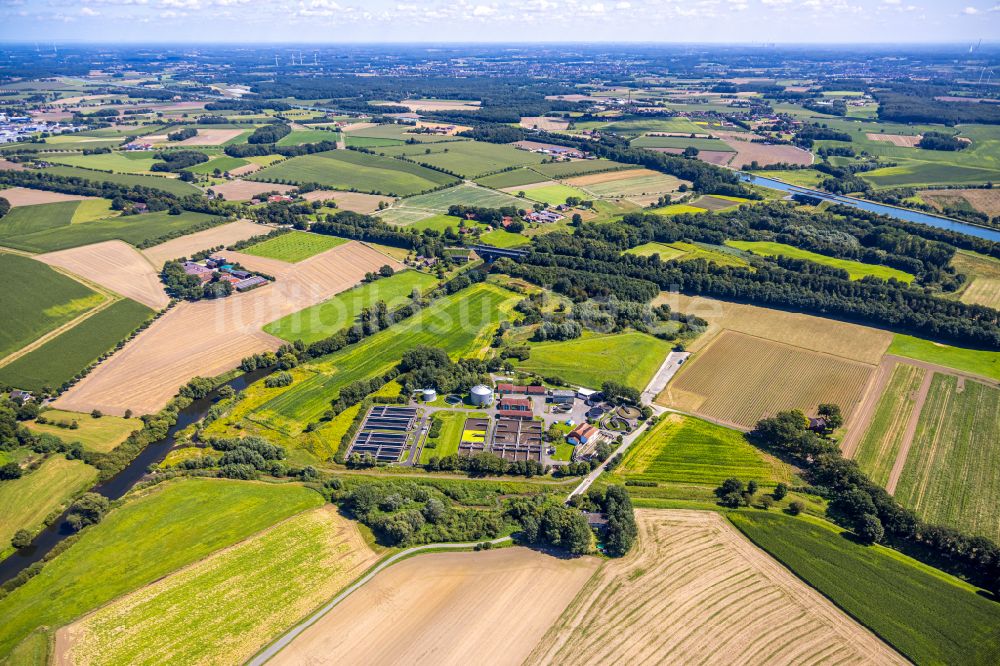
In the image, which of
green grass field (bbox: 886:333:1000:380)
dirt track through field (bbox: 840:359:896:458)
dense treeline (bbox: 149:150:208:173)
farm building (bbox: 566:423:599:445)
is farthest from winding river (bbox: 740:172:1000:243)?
dense treeline (bbox: 149:150:208:173)

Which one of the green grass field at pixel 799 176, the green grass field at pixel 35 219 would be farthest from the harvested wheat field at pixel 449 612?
the green grass field at pixel 799 176

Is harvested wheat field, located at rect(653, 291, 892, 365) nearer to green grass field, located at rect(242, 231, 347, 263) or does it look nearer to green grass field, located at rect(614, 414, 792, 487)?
green grass field, located at rect(614, 414, 792, 487)

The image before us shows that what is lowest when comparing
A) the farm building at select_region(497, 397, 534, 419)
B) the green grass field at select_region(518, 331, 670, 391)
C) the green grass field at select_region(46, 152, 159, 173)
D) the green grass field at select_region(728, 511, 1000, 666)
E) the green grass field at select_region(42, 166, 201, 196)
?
the green grass field at select_region(728, 511, 1000, 666)

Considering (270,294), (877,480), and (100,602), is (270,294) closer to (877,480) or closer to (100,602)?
(100,602)

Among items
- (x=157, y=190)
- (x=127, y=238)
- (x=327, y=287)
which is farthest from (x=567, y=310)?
(x=157, y=190)

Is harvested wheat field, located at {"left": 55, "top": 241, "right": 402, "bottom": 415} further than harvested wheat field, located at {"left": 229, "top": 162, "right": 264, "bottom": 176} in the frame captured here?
No

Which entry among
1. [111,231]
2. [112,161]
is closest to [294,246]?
[111,231]

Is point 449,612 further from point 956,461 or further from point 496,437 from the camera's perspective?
point 956,461

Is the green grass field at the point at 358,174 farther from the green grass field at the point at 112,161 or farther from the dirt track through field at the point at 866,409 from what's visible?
the dirt track through field at the point at 866,409
